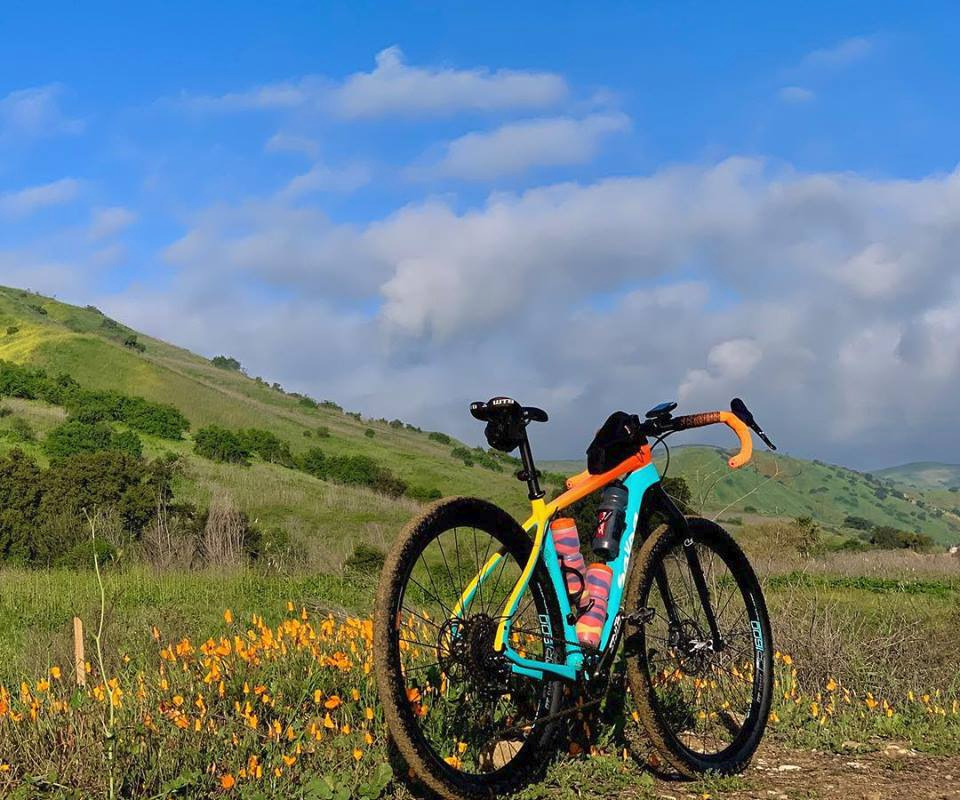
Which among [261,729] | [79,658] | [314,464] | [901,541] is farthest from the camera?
[901,541]

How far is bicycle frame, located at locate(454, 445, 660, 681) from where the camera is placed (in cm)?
404

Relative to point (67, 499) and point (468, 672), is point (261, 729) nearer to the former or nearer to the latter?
point (468, 672)

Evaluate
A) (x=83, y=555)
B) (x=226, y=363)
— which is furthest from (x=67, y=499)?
(x=226, y=363)

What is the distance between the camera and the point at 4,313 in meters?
89.4

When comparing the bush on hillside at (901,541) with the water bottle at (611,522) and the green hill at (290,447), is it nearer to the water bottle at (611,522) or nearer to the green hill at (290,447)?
the green hill at (290,447)

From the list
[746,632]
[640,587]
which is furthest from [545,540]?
[746,632]

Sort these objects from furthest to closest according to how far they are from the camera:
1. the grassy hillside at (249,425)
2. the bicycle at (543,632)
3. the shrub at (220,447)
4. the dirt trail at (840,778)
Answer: the shrub at (220,447)
the grassy hillside at (249,425)
the dirt trail at (840,778)
the bicycle at (543,632)

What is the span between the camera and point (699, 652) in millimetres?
5113

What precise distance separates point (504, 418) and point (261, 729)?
6.96 ft

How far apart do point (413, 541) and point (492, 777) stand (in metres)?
1.31

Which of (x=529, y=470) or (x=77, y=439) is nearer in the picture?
(x=529, y=470)

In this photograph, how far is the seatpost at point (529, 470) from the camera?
4.33 meters

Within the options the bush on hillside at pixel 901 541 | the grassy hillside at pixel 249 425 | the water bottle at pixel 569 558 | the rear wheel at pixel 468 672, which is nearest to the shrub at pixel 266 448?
the grassy hillside at pixel 249 425

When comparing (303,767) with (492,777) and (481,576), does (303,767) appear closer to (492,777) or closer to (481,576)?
(492,777)
